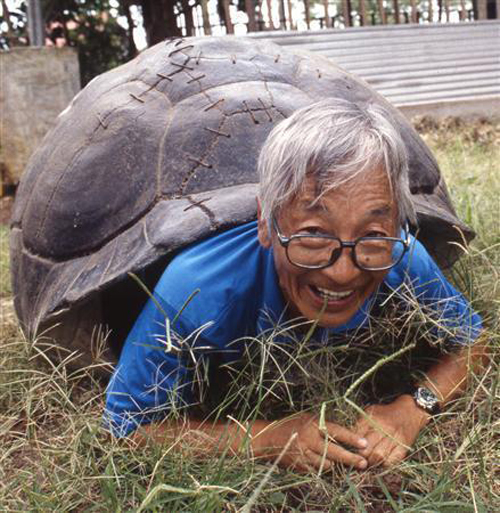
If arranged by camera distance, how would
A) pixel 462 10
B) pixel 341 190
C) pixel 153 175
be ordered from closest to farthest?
pixel 341 190 < pixel 153 175 < pixel 462 10

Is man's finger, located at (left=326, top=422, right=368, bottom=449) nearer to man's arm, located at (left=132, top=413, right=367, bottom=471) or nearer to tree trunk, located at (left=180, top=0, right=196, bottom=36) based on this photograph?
man's arm, located at (left=132, top=413, right=367, bottom=471)

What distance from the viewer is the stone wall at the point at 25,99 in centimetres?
492

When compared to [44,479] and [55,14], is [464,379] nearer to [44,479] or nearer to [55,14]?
[44,479]

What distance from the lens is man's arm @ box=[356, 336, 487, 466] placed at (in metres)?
1.56

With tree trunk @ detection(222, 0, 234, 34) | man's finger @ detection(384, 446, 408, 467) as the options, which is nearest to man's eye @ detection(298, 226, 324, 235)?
man's finger @ detection(384, 446, 408, 467)

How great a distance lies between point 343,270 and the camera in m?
1.48

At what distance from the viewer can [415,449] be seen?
1.62m

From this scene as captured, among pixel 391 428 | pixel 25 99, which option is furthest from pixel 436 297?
pixel 25 99

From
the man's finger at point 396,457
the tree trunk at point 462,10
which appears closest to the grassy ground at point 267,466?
the man's finger at point 396,457

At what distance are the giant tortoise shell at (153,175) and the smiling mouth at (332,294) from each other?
31 cm

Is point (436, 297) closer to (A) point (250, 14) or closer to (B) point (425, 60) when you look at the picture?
(A) point (250, 14)

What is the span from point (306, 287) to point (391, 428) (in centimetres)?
38

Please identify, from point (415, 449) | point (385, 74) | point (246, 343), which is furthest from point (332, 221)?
point (385, 74)

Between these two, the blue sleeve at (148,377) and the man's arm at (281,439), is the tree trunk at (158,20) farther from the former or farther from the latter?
the man's arm at (281,439)
